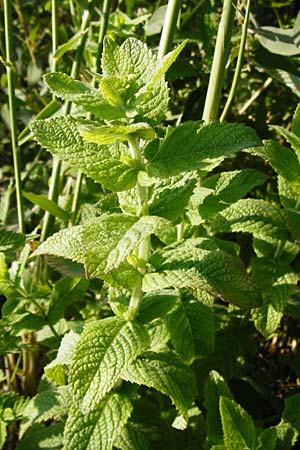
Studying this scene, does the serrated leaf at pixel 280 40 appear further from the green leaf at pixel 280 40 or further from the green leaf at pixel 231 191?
the green leaf at pixel 231 191

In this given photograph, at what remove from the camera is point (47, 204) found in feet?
3.72

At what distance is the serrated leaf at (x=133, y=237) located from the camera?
0.64m

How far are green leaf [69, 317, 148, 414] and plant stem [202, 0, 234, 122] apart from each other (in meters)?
0.32

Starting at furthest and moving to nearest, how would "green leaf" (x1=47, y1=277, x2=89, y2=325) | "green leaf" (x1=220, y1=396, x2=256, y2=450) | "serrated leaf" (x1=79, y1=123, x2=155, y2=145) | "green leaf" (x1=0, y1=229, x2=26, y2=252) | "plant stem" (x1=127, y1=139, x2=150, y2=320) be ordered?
"green leaf" (x1=47, y1=277, x2=89, y2=325) → "green leaf" (x1=0, y1=229, x2=26, y2=252) → "green leaf" (x1=220, y1=396, x2=256, y2=450) → "plant stem" (x1=127, y1=139, x2=150, y2=320) → "serrated leaf" (x1=79, y1=123, x2=155, y2=145)

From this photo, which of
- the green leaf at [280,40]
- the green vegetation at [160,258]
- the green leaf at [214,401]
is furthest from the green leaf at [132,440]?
the green leaf at [280,40]

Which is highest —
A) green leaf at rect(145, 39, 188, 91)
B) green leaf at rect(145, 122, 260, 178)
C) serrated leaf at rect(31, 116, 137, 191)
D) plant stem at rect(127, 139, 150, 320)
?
green leaf at rect(145, 39, 188, 91)

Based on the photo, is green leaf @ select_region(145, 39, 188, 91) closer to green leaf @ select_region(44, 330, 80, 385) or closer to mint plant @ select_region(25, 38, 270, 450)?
mint plant @ select_region(25, 38, 270, 450)

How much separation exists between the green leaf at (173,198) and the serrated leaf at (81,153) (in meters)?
0.05

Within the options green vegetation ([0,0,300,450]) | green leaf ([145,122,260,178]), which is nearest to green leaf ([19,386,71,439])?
green vegetation ([0,0,300,450])

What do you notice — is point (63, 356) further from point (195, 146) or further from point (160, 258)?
point (195, 146)

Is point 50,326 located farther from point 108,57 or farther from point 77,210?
point 108,57

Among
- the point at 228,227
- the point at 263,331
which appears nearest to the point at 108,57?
the point at 228,227

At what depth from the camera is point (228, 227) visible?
2.93 ft

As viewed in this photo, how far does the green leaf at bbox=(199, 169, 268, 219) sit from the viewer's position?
85 cm
